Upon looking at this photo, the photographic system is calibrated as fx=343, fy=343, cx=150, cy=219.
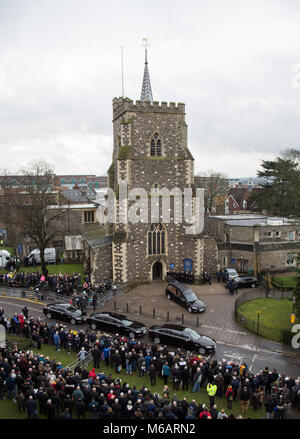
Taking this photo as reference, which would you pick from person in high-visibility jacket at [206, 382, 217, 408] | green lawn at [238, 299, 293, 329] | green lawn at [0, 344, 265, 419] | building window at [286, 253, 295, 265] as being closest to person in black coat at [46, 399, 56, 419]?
green lawn at [0, 344, 265, 419]

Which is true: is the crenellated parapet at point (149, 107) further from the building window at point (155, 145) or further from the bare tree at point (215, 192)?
the bare tree at point (215, 192)

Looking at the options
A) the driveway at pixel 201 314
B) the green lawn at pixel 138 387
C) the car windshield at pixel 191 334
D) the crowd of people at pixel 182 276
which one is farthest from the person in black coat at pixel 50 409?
the crowd of people at pixel 182 276

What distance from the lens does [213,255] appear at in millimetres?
33688

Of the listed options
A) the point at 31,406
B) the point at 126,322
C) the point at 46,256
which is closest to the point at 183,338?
the point at 126,322

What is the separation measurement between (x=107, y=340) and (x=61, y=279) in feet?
40.9

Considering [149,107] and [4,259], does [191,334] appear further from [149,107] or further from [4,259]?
[4,259]

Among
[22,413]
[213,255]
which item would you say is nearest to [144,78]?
[213,255]

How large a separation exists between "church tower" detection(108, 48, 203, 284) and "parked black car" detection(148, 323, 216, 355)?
1058cm

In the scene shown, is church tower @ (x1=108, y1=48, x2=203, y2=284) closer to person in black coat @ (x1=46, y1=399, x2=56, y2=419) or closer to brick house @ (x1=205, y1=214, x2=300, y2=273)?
brick house @ (x1=205, y1=214, x2=300, y2=273)

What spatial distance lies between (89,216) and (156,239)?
15221mm

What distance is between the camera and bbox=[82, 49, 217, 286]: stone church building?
3002 centimetres

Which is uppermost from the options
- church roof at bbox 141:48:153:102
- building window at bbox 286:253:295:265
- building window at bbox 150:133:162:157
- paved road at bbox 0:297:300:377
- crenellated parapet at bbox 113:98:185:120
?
church roof at bbox 141:48:153:102

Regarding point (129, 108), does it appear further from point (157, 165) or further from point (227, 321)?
point (227, 321)

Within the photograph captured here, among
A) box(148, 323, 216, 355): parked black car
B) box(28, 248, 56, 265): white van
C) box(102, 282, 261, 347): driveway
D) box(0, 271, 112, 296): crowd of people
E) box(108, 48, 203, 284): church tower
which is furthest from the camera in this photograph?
box(28, 248, 56, 265): white van
